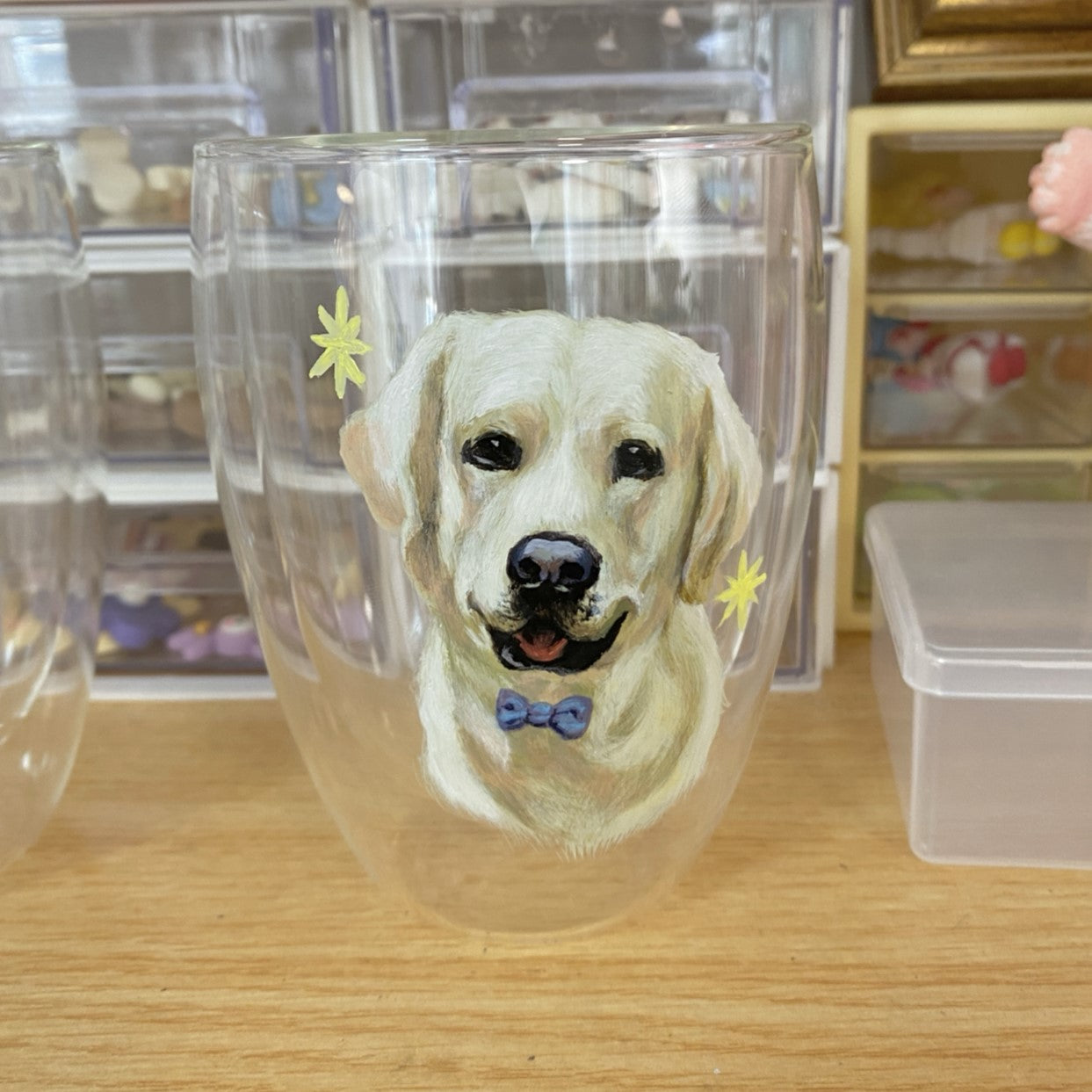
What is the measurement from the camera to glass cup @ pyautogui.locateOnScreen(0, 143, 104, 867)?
0.43m

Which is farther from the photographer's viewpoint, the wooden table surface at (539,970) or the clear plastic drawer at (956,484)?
the clear plastic drawer at (956,484)

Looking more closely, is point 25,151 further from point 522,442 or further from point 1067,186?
point 1067,186

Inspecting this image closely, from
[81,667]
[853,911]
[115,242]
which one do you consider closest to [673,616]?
[853,911]

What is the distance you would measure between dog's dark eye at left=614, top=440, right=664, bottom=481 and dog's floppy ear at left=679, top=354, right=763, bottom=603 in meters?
0.02

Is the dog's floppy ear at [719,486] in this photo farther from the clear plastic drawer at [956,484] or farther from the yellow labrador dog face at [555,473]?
the clear plastic drawer at [956,484]

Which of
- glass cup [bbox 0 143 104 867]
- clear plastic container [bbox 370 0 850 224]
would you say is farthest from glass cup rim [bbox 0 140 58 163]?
Result: clear plastic container [bbox 370 0 850 224]

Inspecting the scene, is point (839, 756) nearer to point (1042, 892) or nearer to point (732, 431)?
point (1042, 892)

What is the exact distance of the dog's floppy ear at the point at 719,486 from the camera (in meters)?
0.36

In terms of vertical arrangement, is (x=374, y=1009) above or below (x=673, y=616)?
below

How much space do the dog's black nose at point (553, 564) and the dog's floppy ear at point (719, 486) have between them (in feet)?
0.13

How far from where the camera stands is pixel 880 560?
591 millimetres

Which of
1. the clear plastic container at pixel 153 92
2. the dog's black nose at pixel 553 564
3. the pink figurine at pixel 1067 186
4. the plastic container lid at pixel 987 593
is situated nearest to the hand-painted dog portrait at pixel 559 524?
the dog's black nose at pixel 553 564

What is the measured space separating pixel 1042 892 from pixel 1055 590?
0.14 meters

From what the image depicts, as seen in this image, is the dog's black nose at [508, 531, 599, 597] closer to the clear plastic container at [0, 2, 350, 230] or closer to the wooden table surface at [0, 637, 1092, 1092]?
the wooden table surface at [0, 637, 1092, 1092]
